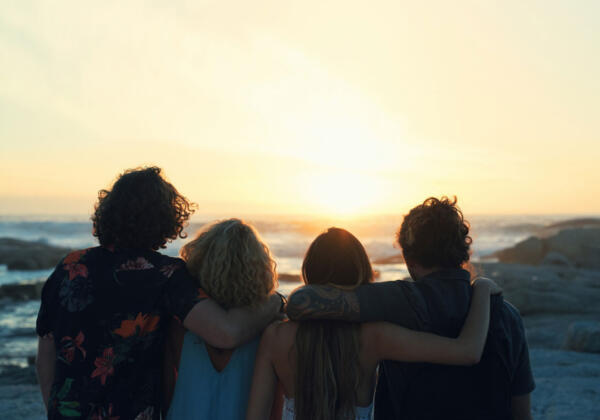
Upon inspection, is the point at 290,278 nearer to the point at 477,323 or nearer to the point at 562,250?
the point at 562,250

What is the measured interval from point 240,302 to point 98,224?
2.34 ft

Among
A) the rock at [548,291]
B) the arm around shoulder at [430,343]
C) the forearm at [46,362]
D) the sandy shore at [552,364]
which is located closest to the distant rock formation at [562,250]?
the rock at [548,291]

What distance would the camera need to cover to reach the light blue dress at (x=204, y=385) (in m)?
2.31

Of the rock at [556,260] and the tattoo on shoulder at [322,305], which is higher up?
the tattoo on shoulder at [322,305]

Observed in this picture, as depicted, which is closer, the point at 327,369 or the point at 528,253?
the point at 327,369

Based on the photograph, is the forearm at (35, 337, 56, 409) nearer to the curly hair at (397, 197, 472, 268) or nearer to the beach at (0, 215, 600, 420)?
the curly hair at (397, 197, 472, 268)

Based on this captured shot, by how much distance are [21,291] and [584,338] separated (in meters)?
13.5

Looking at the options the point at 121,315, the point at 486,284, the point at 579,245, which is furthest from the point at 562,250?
the point at 121,315

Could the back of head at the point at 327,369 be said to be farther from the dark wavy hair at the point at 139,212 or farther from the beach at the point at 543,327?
the beach at the point at 543,327

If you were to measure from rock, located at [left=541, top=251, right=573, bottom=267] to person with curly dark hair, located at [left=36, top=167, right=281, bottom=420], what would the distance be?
19935 millimetres

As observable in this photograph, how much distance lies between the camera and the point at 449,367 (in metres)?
2.09

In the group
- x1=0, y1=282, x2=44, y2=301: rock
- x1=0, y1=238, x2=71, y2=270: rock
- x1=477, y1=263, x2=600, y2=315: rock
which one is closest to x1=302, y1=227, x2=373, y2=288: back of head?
x1=477, y1=263, x2=600, y2=315: rock

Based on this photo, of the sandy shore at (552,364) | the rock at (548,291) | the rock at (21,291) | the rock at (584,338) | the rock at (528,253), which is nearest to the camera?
the sandy shore at (552,364)

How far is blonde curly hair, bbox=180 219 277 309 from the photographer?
7.11 feet
